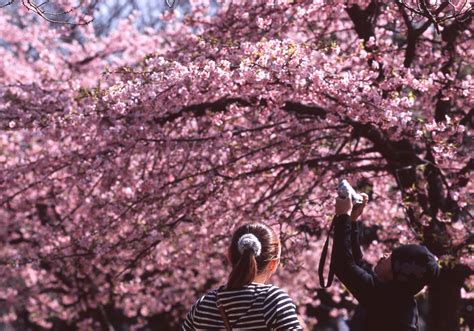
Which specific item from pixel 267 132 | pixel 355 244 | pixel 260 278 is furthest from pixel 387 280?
pixel 267 132

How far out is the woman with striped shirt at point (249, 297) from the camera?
3156 mm

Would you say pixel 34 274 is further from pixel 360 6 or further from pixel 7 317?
pixel 360 6

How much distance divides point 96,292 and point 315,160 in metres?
5.65

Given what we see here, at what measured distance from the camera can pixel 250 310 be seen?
3207 mm

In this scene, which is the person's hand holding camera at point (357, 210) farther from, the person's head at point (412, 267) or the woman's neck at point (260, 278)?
the woman's neck at point (260, 278)

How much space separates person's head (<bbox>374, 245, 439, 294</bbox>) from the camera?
10.6ft

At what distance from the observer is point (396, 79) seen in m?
6.29

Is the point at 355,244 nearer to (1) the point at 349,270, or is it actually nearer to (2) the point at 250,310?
(1) the point at 349,270

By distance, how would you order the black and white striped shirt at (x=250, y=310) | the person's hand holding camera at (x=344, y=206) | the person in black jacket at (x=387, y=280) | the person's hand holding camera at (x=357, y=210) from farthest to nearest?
1. the person's hand holding camera at (x=357, y=210)
2. the person's hand holding camera at (x=344, y=206)
3. the person in black jacket at (x=387, y=280)
4. the black and white striped shirt at (x=250, y=310)

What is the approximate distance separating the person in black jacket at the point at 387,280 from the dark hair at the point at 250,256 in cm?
27

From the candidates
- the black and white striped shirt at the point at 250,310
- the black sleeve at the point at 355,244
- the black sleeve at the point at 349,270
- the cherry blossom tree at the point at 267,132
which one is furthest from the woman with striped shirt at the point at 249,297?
the cherry blossom tree at the point at 267,132

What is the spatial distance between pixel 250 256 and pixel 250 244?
0.05 meters

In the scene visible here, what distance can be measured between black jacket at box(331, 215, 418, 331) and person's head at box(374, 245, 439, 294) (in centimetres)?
5

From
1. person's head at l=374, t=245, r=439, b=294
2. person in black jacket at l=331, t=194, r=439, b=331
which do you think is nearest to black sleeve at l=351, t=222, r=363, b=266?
person in black jacket at l=331, t=194, r=439, b=331
